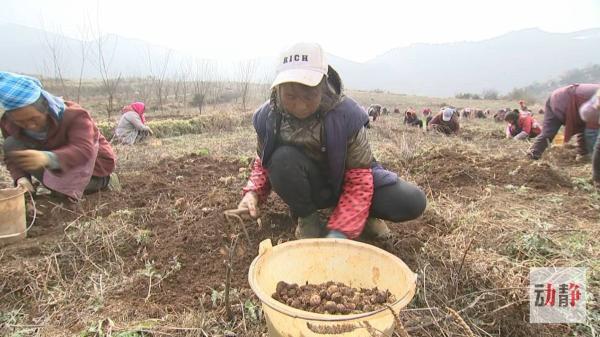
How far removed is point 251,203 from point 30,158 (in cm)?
151

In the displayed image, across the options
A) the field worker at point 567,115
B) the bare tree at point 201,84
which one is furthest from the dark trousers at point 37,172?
the bare tree at point 201,84

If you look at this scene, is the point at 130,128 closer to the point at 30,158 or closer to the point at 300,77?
the point at 30,158

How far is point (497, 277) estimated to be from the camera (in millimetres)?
1631

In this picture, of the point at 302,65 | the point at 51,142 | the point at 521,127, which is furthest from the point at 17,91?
the point at 521,127

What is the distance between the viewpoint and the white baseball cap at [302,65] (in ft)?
5.16

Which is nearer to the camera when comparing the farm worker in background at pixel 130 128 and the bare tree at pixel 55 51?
the farm worker in background at pixel 130 128

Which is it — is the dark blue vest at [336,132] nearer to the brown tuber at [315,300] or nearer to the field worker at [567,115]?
the brown tuber at [315,300]

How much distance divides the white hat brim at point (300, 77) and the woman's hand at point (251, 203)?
585 millimetres

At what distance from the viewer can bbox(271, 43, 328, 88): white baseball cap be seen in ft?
5.16

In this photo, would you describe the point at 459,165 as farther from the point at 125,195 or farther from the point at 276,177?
the point at 125,195

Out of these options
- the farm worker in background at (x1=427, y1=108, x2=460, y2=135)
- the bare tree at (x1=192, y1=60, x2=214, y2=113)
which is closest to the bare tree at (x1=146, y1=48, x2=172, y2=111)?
the bare tree at (x1=192, y1=60, x2=214, y2=113)

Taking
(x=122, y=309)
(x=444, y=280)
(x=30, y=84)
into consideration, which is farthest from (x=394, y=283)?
(x=30, y=84)

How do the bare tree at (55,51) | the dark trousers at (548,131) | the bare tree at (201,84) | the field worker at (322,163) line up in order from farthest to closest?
the bare tree at (201,84) → the bare tree at (55,51) → the dark trousers at (548,131) → the field worker at (322,163)

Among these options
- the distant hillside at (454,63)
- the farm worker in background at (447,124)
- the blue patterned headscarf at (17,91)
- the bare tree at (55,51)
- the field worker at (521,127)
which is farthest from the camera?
the distant hillside at (454,63)
